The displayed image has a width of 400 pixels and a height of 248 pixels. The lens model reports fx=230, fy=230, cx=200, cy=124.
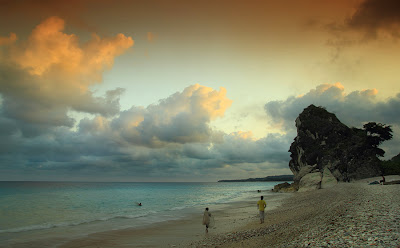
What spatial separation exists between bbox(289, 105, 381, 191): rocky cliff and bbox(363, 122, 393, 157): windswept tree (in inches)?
51.8

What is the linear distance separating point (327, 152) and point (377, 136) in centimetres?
1468

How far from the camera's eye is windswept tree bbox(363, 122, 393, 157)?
6969 cm

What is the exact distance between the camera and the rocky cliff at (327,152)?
6788cm

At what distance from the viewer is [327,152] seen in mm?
76938

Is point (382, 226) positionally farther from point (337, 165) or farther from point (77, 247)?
point (337, 165)

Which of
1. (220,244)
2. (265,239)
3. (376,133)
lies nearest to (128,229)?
(220,244)

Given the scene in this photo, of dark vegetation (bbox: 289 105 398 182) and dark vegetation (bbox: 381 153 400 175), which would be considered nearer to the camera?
dark vegetation (bbox: 381 153 400 175)

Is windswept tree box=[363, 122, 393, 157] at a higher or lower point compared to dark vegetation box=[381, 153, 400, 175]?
higher

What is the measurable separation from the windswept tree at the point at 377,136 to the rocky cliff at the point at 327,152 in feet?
4.32

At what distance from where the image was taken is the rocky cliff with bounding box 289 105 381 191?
67.9 metres

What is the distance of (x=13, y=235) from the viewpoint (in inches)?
882

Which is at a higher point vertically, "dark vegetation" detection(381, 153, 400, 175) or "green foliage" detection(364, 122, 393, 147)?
"green foliage" detection(364, 122, 393, 147)

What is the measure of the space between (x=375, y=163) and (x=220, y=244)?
73.7m

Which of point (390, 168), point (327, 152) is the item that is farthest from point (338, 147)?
point (390, 168)
